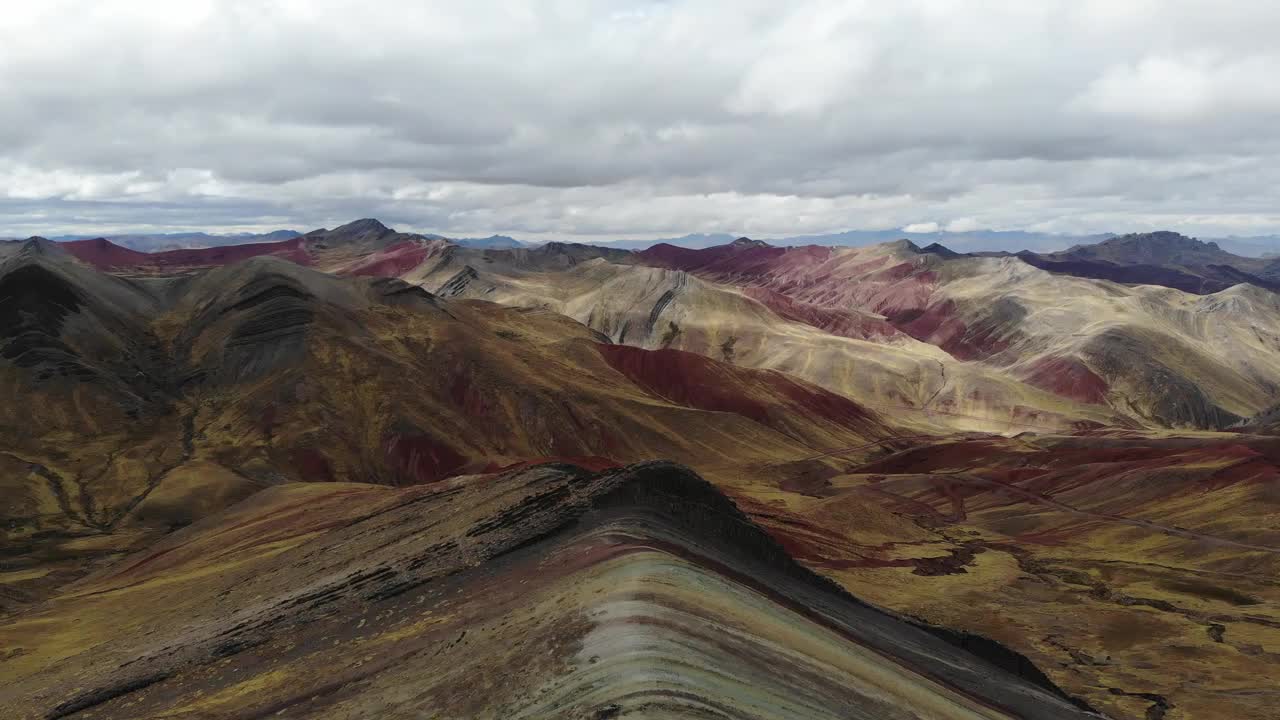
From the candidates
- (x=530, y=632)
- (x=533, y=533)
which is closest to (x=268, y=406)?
(x=533, y=533)

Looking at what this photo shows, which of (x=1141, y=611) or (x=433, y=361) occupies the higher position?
(x=433, y=361)

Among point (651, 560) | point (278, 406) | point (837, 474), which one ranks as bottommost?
point (837, 474)

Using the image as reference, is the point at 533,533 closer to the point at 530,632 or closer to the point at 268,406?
the point at 530,632

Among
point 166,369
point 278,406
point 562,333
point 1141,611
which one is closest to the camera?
point 1141,611

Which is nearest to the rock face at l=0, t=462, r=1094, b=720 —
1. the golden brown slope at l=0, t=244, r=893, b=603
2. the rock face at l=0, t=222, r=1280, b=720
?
the rock face at l=0, t=222, r=1280, b=720

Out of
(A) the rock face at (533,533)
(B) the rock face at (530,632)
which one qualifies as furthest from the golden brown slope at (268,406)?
(B) the rock face at (530,632)

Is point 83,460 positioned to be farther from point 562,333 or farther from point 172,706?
point 562,333

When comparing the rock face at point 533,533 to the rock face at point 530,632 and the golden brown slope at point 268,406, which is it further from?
the golden brown slope at point 268,406

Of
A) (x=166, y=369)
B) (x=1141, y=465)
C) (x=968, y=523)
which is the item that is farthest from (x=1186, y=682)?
(x=166, y=369)
